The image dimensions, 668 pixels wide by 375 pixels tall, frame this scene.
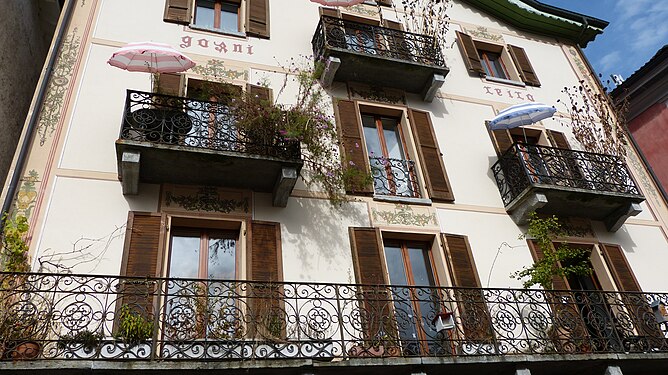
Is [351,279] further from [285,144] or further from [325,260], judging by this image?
[285,144]

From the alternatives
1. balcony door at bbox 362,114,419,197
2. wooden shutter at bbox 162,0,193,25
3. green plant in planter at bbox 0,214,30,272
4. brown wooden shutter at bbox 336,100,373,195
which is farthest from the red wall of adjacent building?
green plant in planter at bbox 0,214,30,272

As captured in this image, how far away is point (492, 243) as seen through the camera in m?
10.2

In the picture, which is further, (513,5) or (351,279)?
(513,5)

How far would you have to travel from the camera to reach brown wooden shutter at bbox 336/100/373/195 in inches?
395

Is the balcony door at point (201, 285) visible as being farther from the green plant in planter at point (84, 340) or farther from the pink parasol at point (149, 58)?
the pink parasol at point (149, 58)

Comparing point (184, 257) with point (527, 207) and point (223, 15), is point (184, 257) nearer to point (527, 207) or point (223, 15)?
point (223, 15)

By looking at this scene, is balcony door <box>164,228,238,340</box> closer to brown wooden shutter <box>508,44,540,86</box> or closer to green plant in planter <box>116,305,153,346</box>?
green plant in planter <box>116,305,153,346</box>

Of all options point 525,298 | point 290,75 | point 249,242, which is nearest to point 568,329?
point 525,298

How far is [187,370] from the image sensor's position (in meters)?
6.58

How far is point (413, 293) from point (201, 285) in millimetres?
3264

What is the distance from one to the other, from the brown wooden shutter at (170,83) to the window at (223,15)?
1673 millimetres

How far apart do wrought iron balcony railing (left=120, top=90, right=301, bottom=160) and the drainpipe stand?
149 cm

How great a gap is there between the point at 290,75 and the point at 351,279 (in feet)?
15.0

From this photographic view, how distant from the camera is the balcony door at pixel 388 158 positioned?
34.3 ft
